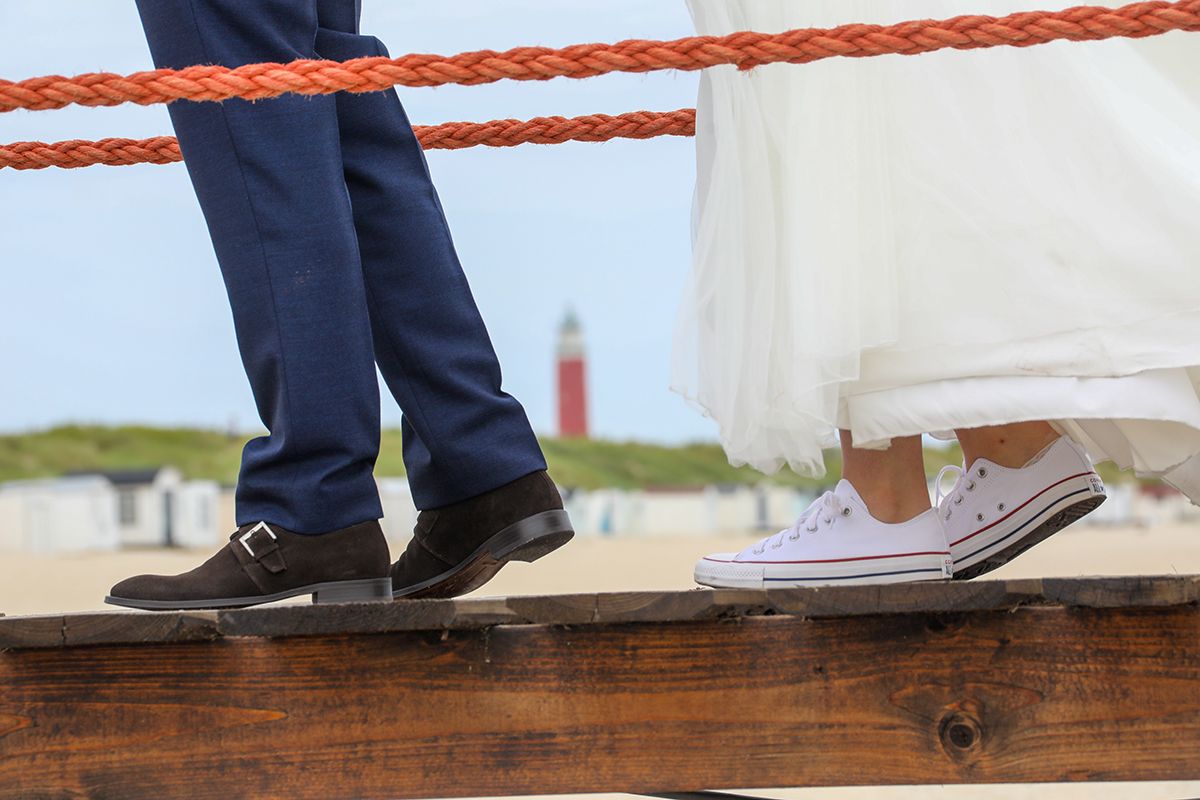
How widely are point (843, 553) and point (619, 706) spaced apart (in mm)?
362

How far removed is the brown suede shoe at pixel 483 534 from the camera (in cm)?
162

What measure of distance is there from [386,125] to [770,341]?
61cm

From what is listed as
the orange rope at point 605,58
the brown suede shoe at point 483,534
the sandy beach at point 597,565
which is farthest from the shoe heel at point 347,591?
the sandy beach at point 597,565

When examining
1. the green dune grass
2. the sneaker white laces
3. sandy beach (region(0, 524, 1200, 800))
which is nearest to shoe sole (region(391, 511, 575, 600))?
the sneaker white laces

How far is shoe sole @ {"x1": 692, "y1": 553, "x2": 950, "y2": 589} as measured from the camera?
1.49m

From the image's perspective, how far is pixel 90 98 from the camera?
50.1 inches

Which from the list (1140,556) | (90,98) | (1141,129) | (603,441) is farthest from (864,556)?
(603,441)

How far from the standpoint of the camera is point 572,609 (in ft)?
4.17

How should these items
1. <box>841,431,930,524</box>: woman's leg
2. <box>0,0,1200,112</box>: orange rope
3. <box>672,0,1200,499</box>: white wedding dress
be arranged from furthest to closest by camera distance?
<box>841,431,930,524</box>: woman's leg
<box>672,0,1200,499</box>: white wedding dress
<box>0,0,1200,112</box>: orange rope

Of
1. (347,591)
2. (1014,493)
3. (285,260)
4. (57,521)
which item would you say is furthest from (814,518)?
(57,521)

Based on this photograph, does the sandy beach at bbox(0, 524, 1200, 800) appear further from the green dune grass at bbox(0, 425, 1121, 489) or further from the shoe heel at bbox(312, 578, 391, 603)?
the shoe heel at bbox(312, 578, 391, 603)

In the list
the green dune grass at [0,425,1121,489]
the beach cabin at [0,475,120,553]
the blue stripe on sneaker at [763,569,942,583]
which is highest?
the green dune grass at [0,425,1121,489]

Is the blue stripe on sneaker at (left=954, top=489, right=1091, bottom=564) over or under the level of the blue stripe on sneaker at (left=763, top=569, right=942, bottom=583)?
over

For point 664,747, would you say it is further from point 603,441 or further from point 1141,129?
point 603,441
